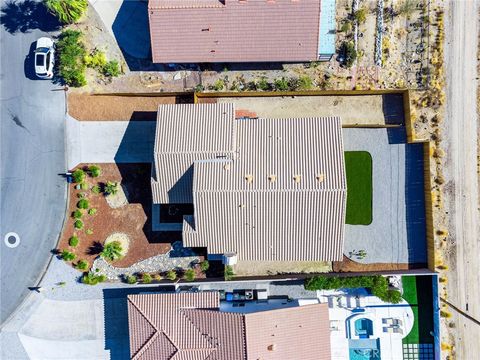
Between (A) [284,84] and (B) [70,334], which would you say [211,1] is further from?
(B) [70,334]

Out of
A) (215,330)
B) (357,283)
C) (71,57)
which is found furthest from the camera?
(71,57)

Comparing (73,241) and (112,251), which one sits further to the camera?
(73,241)

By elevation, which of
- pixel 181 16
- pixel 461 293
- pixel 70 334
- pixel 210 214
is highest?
pixel 181 16

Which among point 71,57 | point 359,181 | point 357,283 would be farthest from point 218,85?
point 357,283

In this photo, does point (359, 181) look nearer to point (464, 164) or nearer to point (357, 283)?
point (357, 283)

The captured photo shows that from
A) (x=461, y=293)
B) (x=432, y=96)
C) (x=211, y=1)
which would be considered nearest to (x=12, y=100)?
(x=211, y=1)

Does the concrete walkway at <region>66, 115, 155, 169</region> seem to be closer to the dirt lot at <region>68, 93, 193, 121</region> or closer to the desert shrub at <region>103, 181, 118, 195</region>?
the dirt lot at <region>68, 93, 193, 121</region>

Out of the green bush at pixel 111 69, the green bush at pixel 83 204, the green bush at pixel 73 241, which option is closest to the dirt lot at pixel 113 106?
the green bush at pixel 111 69
